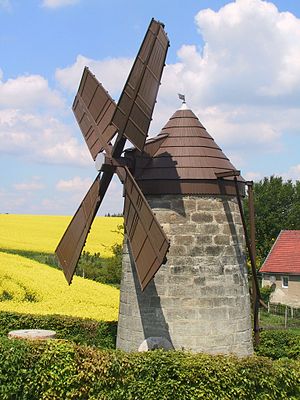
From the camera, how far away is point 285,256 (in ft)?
133

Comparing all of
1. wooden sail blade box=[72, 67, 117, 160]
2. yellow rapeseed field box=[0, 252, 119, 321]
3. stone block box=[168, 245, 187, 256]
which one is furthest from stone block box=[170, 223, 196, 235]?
yellow rapeseed field box=[0, 252, 119, 321]

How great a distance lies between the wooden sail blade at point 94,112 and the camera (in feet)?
38.6

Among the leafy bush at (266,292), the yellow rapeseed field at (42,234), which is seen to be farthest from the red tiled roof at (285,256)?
the yellow rapeseed field at (42,234)

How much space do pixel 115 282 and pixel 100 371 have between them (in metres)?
23.5

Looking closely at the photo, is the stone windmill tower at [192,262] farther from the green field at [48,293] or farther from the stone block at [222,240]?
the green field at [48,293]

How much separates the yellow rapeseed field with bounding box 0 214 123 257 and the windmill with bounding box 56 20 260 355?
22.6 metres

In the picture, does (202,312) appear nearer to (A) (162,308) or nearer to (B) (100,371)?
(A) (162,308)

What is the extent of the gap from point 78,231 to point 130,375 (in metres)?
3.68

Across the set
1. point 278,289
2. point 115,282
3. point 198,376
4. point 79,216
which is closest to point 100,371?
point 198,376

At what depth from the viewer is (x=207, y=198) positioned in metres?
10.9

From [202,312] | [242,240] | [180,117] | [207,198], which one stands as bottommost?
[202,312]

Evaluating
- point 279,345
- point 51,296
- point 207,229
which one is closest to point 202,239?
point 207,229

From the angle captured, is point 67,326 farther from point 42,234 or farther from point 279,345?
point 42,234

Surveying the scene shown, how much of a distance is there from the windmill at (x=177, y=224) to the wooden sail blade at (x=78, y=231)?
40 millimetres
